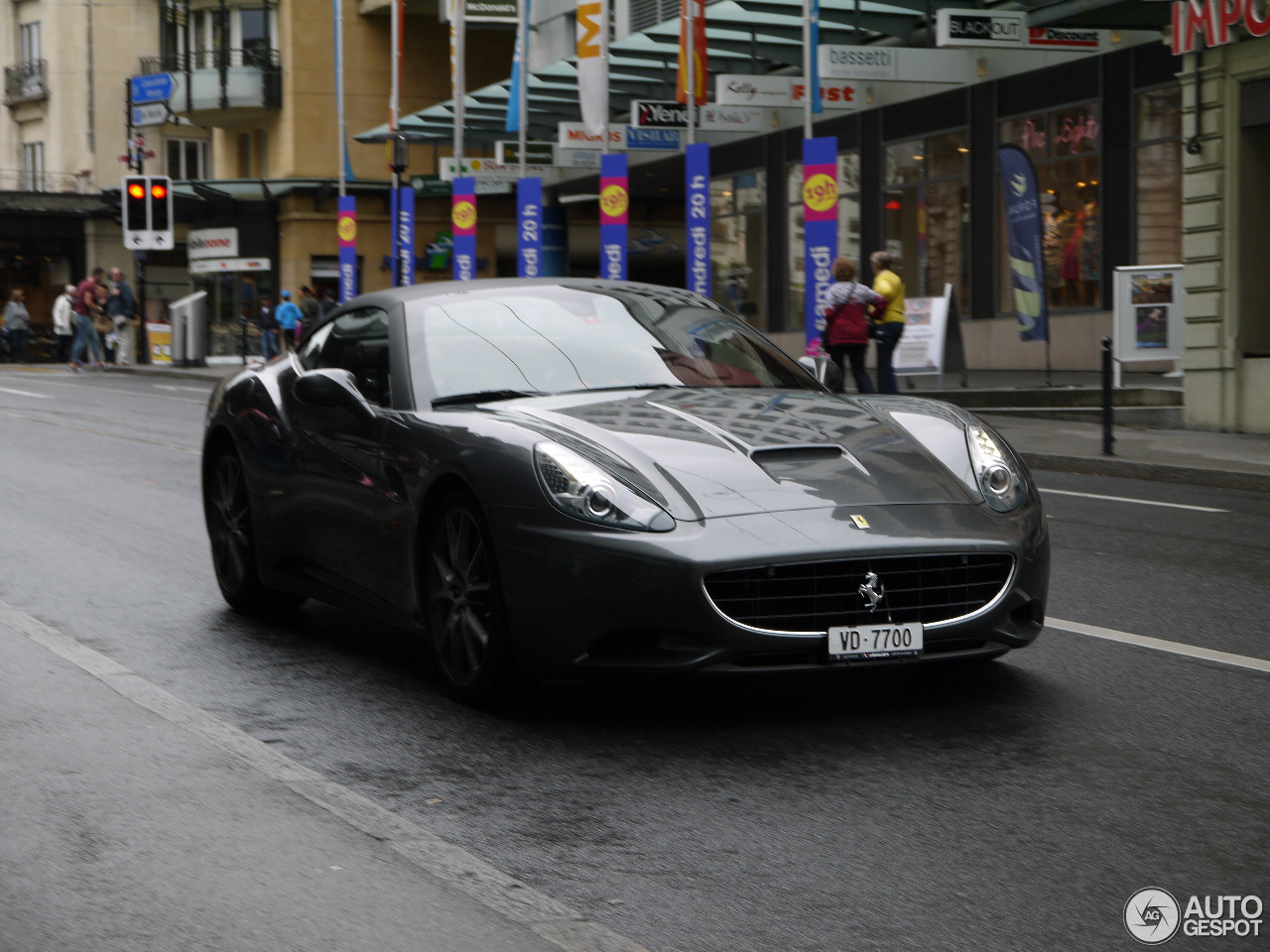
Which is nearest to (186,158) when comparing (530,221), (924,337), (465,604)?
(530,221)

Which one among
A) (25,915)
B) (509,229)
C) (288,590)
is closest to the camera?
(25,915)

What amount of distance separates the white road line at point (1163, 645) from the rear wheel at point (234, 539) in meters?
3.22

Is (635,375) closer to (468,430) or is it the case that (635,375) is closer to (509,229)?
(468,430)

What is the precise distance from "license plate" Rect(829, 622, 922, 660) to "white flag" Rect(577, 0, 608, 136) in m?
22.3

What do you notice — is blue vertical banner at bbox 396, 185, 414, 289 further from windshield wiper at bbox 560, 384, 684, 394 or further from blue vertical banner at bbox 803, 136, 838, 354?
windshield wiper at bbox 560, 384, 684, 394

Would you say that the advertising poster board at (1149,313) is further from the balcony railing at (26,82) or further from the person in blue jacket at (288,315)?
the balcony railing at (26,82)

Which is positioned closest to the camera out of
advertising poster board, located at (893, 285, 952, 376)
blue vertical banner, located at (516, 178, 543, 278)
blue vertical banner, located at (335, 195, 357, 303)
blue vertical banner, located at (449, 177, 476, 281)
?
advertising poster board, located at (893, 285, 952, 376)

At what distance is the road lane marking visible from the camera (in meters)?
3.56

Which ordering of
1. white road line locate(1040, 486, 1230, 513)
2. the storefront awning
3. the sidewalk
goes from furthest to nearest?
the storefront awning
the sidewalk
white road line locate(1040, 486, 1230, 513)

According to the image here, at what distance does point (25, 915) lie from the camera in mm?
Result: 3691

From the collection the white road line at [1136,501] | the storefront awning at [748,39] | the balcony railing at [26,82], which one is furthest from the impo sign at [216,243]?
the white road line at [1136,501]

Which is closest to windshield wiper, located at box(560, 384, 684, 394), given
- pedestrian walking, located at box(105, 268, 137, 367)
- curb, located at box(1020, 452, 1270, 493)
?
curb, located at box(1020, 452, 1270, 493)

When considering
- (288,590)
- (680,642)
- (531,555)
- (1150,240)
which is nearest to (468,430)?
(531,555)

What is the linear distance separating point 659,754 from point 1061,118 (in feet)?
77.1
